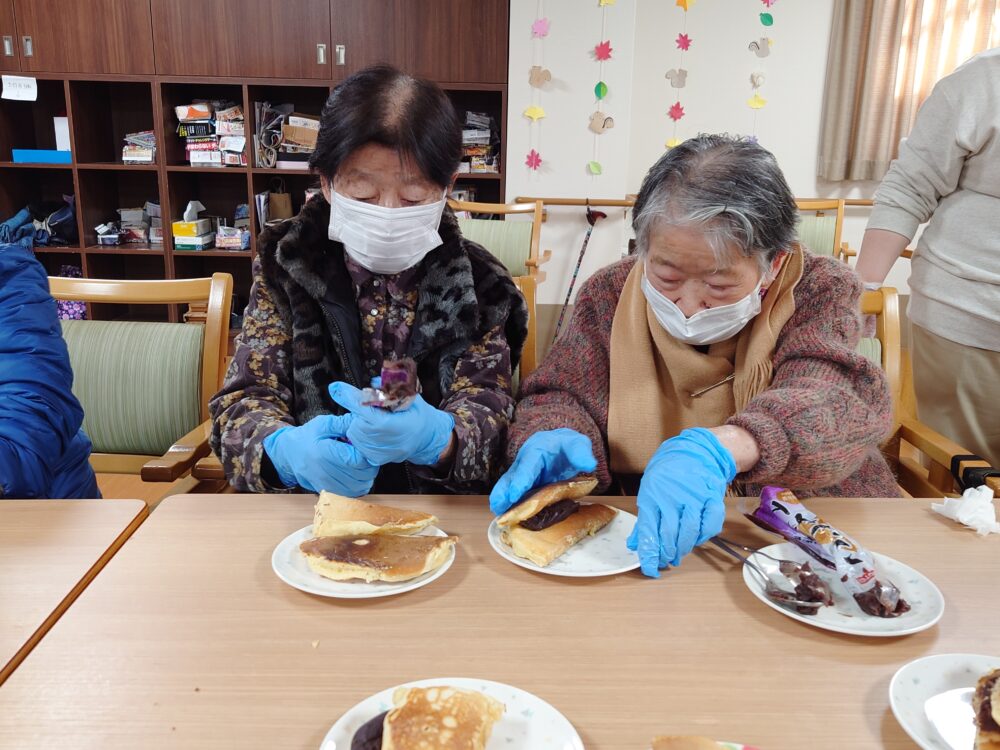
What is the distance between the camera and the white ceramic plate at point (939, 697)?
23.7 inches

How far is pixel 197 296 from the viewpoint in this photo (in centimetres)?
172

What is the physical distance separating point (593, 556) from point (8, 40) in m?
4.68

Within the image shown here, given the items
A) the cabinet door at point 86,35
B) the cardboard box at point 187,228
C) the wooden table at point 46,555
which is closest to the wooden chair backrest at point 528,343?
the wooden table at point 46,555

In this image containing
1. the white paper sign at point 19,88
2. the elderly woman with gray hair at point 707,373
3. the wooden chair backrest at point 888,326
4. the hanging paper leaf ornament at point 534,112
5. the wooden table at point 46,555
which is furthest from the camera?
the hanging paper leaf ornament at point 534,112

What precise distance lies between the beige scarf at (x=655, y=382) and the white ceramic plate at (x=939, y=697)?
0.58 meters

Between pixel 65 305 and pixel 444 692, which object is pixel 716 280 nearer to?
pixel 444 692

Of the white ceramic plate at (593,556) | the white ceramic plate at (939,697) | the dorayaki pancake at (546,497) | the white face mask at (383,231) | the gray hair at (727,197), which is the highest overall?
the gray hair at (727,197)

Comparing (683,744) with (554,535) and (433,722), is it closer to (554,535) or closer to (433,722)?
(433,722)

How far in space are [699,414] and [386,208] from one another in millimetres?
671

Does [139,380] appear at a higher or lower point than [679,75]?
lower

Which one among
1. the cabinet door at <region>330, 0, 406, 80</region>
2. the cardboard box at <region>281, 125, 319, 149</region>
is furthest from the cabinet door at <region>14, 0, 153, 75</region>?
the cabinet door at <region>330, 0, 406, 80</region>

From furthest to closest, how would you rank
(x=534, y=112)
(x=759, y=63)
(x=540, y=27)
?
(x=759, y=63), (x=534, y=112), (x=540, y=27)

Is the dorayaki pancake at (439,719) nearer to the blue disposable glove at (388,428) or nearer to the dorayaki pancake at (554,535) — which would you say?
the dorayaki pancake at (554,535)

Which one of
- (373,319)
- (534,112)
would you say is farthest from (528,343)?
(534,112)
